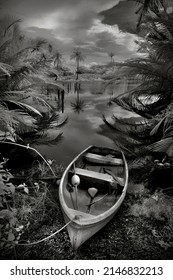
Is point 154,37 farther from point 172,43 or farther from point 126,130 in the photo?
point 126,130

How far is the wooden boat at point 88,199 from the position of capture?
163cm

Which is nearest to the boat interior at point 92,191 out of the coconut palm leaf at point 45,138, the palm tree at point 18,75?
the coconut palm leaf at point 45,138

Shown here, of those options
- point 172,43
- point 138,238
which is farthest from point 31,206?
point 172,43

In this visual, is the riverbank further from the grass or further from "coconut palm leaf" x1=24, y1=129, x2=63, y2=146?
"coconut palm leaf" x1=24, y1=129, x2=63, y2=146

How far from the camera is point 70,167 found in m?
2.46

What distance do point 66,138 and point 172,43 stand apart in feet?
7.93

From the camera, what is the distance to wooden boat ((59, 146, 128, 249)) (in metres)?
1.63

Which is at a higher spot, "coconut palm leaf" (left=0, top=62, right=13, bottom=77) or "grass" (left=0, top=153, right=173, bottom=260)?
"coconut palm leaf" (left=0, top=62, right=13, bottom=77)

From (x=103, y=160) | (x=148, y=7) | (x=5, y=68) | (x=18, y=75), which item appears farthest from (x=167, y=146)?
(x=18, y=75)

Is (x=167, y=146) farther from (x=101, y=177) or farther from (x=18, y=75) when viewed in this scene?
(x=18, y=75)

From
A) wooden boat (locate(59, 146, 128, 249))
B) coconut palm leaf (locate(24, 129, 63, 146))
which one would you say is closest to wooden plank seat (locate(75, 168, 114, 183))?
wooden boat (locate(59, 146, 128, 249))

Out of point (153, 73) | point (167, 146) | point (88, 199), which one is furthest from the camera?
point (153, 73)

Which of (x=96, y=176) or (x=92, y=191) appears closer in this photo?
(x=92, y=191)

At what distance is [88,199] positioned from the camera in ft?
7.07
